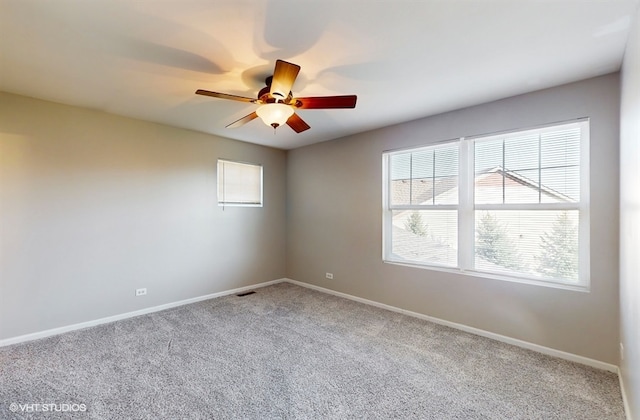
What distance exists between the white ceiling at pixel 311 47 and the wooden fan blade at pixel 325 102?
312 mm

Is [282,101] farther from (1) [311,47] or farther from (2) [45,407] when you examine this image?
(2) [45,407]

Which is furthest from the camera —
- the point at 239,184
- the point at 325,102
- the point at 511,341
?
the point at 239,184

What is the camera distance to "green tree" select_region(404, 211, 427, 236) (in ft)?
12.0

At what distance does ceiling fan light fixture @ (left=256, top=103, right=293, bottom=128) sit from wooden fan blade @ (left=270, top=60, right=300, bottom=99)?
0.29 feet

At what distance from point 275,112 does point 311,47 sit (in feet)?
1.82

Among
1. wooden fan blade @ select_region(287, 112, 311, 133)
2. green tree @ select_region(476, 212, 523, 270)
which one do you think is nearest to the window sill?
green tree @ select_region(476, 212, 523, 270)

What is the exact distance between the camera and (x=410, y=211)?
380 centimetres

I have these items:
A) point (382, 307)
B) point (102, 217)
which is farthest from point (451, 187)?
point (102, 217)

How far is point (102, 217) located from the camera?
11.1 feet

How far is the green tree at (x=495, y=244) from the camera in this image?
9.65 ft

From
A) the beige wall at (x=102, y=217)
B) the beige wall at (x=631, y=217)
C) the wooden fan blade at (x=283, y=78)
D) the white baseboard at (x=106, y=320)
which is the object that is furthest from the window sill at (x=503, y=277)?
the beige wall at (x=102, y=217)

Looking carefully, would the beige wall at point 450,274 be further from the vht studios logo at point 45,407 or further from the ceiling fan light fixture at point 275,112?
the vht studios logo at point 45,407

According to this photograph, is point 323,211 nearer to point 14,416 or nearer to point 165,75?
point 165,75

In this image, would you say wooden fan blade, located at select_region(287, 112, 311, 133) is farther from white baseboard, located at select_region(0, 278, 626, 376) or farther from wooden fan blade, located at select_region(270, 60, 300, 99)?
white baseboard, located at select_region(0, 278, 626, 376)
